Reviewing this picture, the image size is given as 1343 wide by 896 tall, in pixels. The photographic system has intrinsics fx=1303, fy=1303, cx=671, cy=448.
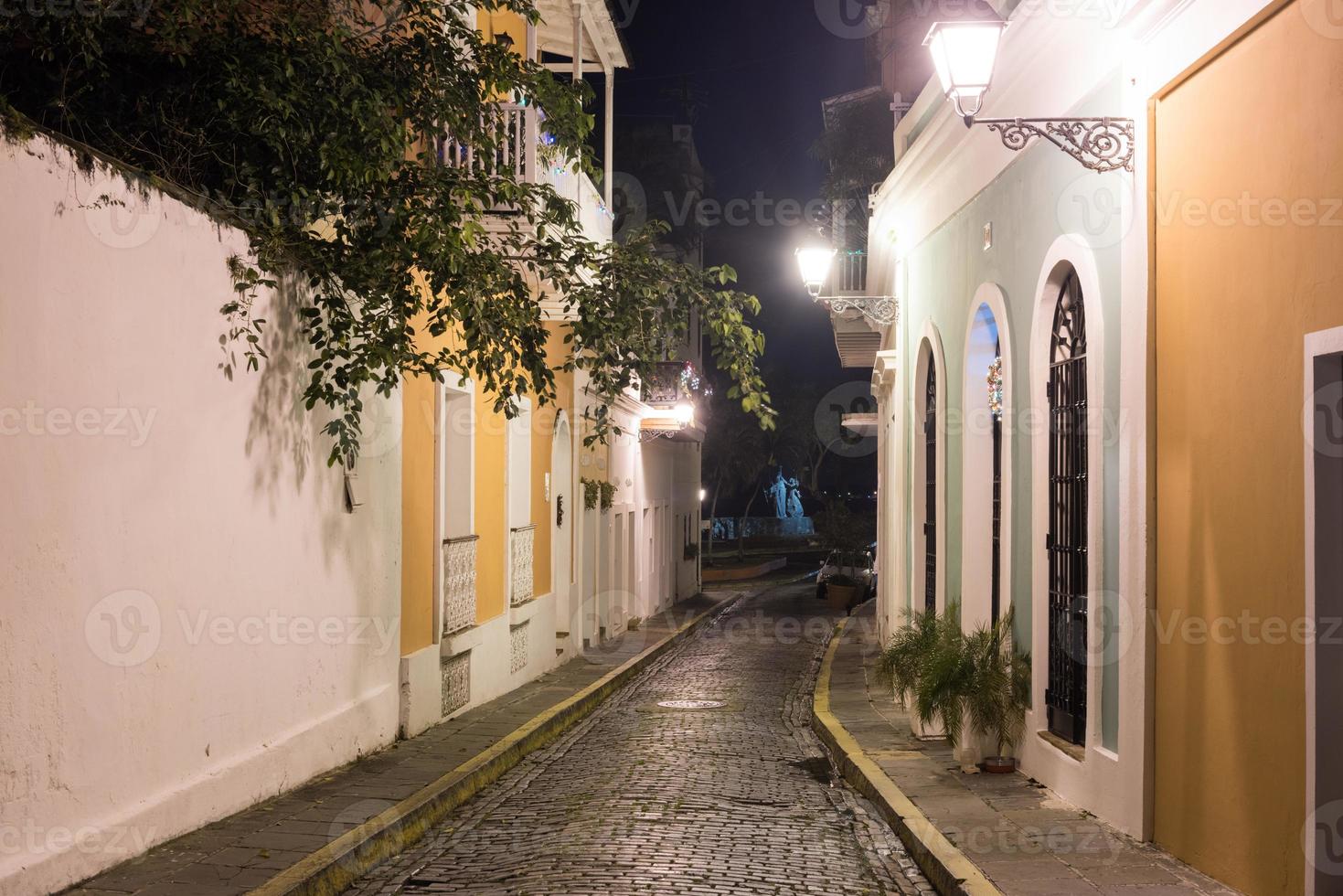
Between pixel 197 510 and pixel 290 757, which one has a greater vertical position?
pixel 197 510

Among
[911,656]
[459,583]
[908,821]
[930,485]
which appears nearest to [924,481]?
[930,485]

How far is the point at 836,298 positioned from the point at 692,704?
4.91m

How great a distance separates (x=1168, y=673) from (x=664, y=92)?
124 feet

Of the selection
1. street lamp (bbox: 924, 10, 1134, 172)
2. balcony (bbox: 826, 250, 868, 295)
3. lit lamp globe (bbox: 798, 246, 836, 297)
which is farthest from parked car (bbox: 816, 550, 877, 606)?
street lamp (bbox: 924, 10, 1134, 172)

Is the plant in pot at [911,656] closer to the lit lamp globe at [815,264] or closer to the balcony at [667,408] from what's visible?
the lit lamp globe at [815,264]

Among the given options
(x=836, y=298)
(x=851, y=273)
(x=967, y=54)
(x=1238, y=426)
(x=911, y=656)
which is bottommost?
(x=911, y=656)

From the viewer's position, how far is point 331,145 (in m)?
7.70

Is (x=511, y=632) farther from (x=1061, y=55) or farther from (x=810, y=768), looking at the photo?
(x=1061, y=55)

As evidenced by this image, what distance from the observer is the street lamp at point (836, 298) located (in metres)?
14.9

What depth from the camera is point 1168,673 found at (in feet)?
21.1

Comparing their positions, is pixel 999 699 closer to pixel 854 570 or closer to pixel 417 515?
pixel 417 515

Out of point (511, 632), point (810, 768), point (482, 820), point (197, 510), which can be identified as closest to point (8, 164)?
point (197, 510)

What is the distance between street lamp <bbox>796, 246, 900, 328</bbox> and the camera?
48.8 ft

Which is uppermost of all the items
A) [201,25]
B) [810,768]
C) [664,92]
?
[664,92]
